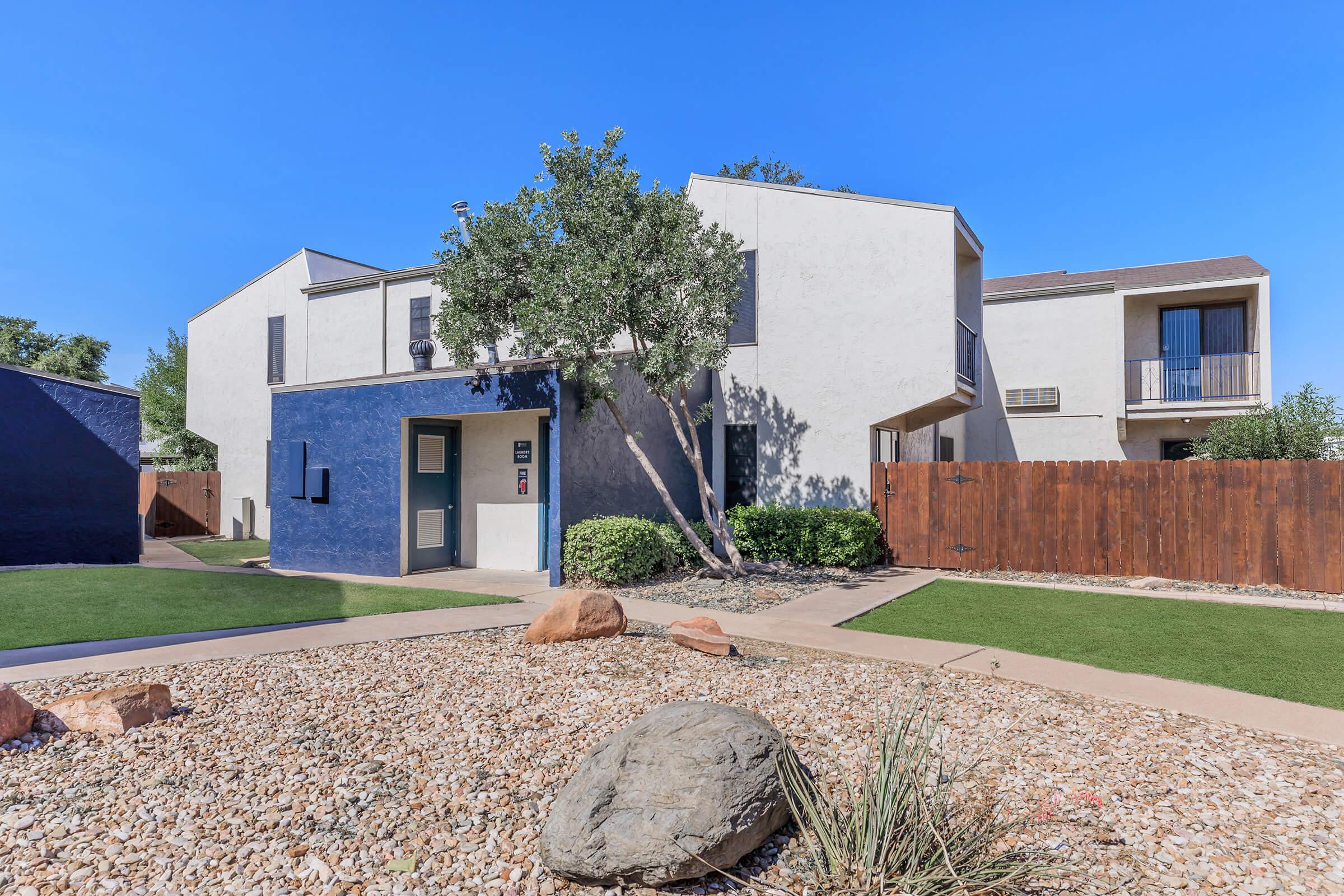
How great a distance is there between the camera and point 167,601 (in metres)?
8.77

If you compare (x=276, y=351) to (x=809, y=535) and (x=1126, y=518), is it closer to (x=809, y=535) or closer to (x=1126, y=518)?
(x=809, y=535)

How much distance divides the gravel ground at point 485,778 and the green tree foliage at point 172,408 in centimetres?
2265

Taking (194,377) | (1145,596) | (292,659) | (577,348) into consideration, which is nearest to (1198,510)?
(1145,596)

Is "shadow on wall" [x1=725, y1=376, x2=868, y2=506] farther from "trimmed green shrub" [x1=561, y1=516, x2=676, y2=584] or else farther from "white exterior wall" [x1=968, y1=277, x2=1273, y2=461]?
"white exterior wall" [x1=968, y1=277, x2=1273, y2=461]

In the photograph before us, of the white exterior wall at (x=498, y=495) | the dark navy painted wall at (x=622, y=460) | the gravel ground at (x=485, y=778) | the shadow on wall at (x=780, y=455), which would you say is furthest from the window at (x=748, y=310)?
the gravel ground at (x=485, y=778)

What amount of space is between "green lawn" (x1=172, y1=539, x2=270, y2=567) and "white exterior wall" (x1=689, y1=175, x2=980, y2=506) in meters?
9.79

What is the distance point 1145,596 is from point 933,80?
888cm

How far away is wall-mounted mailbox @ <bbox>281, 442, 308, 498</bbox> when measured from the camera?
12477 millimetres

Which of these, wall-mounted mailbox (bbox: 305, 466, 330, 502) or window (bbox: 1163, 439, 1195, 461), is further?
window (bbox: 1163, 439, 1195, 461)

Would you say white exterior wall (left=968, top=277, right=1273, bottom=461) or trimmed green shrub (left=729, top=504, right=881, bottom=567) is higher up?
white exterior wall (left=968, top=277, right=1273, bottom=461)

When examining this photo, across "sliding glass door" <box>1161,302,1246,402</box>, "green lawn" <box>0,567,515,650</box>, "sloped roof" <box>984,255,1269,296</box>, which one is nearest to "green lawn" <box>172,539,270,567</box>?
"green lawn" <box>0,567,515,650</box>

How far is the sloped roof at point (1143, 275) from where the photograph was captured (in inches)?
648

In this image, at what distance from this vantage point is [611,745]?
131 inches

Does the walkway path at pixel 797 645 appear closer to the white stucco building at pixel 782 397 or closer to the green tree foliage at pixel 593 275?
the white stucco building at pixel 782 397
